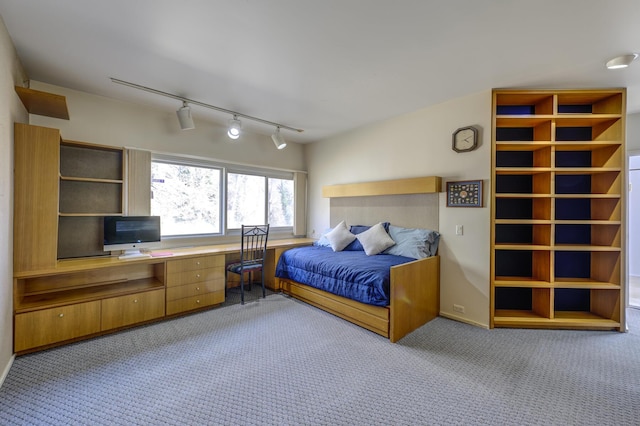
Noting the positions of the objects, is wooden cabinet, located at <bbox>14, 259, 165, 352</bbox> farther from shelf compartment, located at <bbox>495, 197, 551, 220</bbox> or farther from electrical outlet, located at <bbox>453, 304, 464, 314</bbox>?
shelf compartment, located at <bbox>495, 197, 551, 220</bbox>

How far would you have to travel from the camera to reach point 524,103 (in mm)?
3238

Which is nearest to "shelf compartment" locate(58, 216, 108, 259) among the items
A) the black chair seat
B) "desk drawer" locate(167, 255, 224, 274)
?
"desk drawer" locate(167, 255, 224, 274)

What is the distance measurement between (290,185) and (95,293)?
11.2 ft

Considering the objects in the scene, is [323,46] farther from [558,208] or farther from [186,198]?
[558,208]

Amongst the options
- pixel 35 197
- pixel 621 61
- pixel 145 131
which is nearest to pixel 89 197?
pixel 35 197

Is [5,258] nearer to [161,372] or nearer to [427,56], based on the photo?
[161,372]

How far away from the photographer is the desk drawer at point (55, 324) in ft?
7.73

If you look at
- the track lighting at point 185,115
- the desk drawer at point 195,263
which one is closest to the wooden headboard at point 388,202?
the desk drawer at point 195,263

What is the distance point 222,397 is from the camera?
1.91 m

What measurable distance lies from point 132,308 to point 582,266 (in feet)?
17.1

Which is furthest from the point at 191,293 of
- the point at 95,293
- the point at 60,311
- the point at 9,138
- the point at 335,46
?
the point at 335,46

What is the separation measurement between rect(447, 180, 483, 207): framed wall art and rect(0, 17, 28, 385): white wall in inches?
164

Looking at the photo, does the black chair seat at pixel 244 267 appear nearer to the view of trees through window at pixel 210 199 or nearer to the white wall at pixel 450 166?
the view of trees through window at pixel 210 199

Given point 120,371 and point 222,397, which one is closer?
point 222,397
